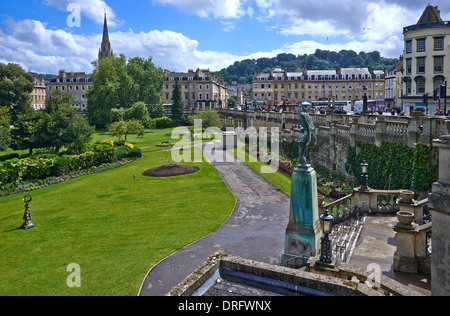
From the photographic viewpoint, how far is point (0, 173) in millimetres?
28797

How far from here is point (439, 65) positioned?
45.0 m

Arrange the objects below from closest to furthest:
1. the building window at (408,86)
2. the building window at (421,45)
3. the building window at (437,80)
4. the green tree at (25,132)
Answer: the green tree at (25,132) < the building window at (437,80) < the building window at (421,45) < the building window at (408,86)

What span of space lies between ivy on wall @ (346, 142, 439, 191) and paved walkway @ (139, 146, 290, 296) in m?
5.99

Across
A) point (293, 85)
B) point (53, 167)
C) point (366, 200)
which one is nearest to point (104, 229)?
point (366, 200)

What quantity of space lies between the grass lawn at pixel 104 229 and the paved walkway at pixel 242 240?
0.57 meters

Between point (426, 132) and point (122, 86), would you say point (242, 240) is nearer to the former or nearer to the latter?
point (426, 132)

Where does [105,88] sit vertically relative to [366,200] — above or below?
Answer: above

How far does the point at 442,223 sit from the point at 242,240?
1068cm

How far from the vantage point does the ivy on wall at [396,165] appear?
18891 millimetres

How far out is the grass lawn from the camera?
42.9ft

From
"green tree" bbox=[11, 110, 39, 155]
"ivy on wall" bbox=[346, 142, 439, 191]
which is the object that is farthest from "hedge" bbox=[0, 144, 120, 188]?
"ivy on wall" bbox=[346, 142, 439, 191]
